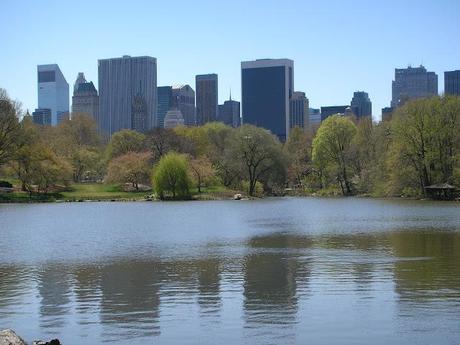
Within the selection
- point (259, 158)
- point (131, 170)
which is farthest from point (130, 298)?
point (131, 170)

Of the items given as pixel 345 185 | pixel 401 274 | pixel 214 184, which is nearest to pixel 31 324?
pixel 401 274

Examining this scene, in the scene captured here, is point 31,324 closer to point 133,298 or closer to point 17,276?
point 133,298

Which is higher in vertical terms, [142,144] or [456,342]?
[142,144]

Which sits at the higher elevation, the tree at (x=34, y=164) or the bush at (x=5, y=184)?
the tree at (x=34, y=164)

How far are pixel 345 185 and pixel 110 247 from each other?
72.4 metres

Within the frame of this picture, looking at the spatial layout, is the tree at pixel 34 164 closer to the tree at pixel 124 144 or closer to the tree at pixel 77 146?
the tree at pixel 77 146

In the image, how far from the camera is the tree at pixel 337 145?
95.2m

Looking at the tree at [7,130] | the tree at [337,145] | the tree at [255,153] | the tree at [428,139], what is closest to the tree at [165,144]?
the tree at [255,153]

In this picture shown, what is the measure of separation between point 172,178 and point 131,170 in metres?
13.3

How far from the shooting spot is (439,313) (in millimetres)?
13805

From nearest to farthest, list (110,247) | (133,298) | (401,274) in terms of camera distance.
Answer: (133,298) < (401,274) < (110,247)

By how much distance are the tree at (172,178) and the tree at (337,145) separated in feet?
82.3

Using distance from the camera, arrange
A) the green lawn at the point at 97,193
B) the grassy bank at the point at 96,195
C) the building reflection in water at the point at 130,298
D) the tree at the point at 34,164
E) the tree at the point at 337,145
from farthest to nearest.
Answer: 1. the tree at the point at 337,145
2. the green lawn at the point at 97,193
3. the grassy bank at the point at 96,195
4. the tree at the point at 34,164
5. the building reflection in water at the point at 130,298

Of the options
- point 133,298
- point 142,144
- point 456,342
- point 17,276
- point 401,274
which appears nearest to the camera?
point 456,342
